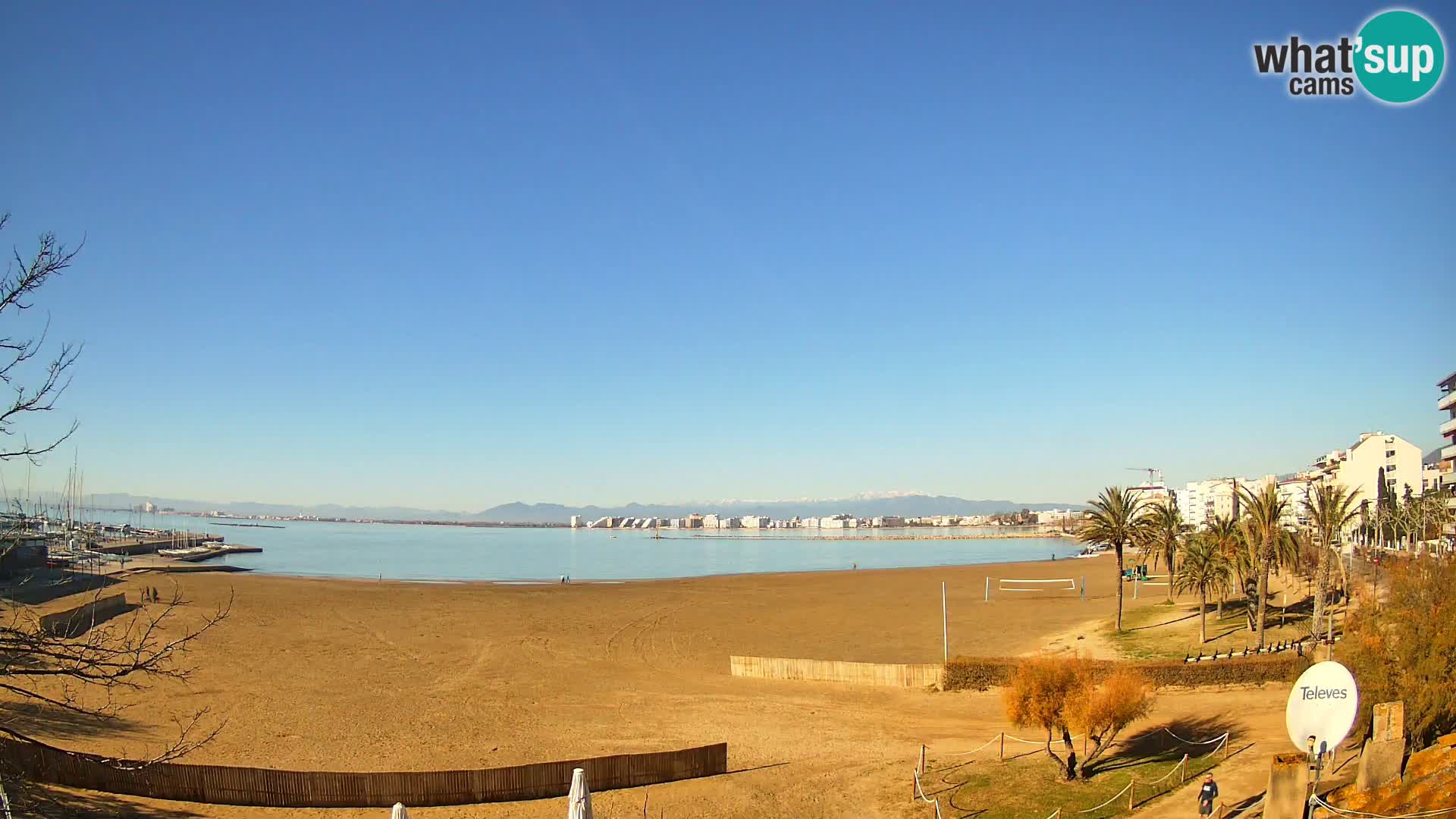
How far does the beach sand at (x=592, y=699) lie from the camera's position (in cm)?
2159

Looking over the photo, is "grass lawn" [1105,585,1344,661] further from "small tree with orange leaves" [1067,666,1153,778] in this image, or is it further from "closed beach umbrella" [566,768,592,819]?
"closed beach umbrella" [566,768,592,819]

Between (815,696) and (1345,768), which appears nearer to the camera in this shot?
→ (1345,768)

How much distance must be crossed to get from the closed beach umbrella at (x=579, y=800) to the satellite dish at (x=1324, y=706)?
1259 centimetres

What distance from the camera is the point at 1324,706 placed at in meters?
15.3

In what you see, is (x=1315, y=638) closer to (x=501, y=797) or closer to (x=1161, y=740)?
(x=1161, y=740)

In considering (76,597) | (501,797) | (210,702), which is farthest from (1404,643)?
(76,597)

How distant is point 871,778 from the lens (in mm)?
21266

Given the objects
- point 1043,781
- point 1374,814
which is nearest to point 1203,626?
point 1043,781

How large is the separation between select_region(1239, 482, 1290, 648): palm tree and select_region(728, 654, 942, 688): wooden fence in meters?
13.6

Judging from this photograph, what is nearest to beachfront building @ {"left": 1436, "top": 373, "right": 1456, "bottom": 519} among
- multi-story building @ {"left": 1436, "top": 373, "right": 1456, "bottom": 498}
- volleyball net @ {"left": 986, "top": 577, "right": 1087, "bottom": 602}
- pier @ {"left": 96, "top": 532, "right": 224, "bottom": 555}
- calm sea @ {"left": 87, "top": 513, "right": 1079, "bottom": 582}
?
multi-story building @ {"left": 1436, "top": 373, "right": 1456, "bottom": 498}

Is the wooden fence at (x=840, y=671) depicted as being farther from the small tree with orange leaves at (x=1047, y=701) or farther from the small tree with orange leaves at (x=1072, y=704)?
the small tree with orange leaves at (x=1047, y=701)

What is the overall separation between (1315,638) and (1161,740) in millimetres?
11252

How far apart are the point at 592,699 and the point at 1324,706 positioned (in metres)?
22.5

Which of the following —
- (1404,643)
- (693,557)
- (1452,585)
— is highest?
(1452,585)
